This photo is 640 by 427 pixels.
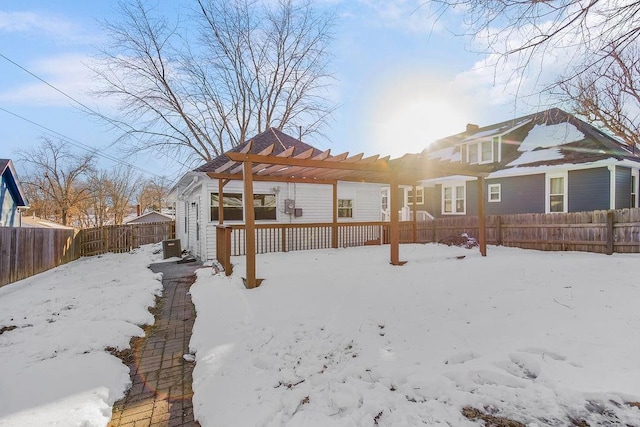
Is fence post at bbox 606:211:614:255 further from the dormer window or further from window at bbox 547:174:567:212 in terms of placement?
the dormer window

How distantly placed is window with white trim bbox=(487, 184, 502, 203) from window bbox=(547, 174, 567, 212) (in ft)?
6.51

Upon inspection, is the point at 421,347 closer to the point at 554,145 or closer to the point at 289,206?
the point at 289,206

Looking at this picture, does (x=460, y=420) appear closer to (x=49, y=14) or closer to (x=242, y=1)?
(x=49, y=14)

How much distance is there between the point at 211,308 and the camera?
485cm

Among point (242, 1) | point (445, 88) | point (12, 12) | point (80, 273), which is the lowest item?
point (80, 273)

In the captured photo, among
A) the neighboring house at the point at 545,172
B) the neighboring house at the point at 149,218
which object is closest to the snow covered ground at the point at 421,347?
the neighboring house at the point at 545,172

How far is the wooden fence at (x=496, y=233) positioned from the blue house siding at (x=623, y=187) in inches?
201

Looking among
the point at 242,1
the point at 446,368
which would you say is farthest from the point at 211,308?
the point at 242,1

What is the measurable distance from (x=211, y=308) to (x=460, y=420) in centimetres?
388

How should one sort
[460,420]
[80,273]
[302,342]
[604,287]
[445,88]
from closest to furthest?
[460,420]
[302,342]
[445,88]
[604,287]
[80,273]

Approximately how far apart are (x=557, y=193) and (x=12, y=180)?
24591 mm

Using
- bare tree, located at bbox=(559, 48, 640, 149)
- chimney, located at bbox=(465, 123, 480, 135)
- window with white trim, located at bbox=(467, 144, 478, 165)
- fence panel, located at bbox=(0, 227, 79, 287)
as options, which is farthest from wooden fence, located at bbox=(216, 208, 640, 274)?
chimney, located at bbox=(465, 123, 480, 135)

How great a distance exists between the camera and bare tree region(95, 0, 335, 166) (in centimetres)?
1728

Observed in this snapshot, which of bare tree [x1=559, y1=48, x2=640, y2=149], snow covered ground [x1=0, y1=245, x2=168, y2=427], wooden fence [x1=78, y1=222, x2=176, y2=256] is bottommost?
snow covered ground [x1=0, y1=245, x2=168, y2=427]
